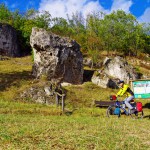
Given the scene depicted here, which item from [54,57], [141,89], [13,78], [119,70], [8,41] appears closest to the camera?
[141,89]

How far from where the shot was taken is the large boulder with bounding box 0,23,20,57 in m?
55.1

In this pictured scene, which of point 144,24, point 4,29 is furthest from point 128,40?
point 4,29

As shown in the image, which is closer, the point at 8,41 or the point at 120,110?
the point at 120,110

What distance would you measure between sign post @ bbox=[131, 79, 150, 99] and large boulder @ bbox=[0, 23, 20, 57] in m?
36.7

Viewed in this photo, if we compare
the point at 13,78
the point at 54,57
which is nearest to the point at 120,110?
the point at 54,57

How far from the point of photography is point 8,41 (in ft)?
186

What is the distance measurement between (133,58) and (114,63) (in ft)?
88.4

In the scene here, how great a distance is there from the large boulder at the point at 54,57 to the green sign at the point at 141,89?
11066 millimetres

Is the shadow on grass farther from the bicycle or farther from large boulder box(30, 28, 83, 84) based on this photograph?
the bicycle

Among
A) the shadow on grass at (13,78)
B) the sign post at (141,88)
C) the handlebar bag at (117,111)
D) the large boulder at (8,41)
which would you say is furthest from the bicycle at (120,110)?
the large boulder at (8,41)

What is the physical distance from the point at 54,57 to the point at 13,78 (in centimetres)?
505

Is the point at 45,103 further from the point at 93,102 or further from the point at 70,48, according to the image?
the point at 70,48

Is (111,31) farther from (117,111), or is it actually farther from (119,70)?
(117,111)

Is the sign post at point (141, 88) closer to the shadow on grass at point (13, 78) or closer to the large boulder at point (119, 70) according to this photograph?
the shadow on grass at point (13, 78)
